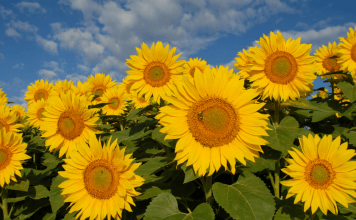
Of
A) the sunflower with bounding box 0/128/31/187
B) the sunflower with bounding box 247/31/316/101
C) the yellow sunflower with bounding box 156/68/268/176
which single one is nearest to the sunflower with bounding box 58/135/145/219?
the yellow sunflower with bounding box 156/68/268/176

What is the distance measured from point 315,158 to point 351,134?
1258mm

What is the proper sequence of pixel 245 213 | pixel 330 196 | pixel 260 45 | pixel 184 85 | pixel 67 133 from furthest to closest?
1. pixel 67 133
2. pixel 260 45
3. pixel 330 196
4. pixel 184 85
5. pixel 245 213

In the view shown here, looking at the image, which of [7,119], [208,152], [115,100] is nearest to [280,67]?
[208,152]

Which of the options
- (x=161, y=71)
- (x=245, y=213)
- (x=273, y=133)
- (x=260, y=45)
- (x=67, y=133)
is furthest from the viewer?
(x=67, y=133)

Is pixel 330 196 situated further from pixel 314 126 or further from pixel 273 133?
pixel 314 126

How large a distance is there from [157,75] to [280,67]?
5.47ft

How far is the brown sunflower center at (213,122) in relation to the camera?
7.81 ft

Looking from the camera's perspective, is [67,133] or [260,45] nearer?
[260,45]

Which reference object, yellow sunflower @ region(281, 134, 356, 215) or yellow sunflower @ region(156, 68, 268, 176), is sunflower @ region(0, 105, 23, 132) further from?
yellow sunflower @ region(281, 134, 356, 215)

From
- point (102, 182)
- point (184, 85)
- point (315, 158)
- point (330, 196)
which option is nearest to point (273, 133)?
point (315, 158)

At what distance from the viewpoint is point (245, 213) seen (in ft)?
7.21

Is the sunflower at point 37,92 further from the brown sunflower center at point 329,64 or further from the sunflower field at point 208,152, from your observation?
the brown sunflower center at point 329,64

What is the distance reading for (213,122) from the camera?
237 centimetres


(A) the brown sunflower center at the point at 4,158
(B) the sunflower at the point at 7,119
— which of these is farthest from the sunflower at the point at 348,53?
(B) the sunflower at the point at 7,119
